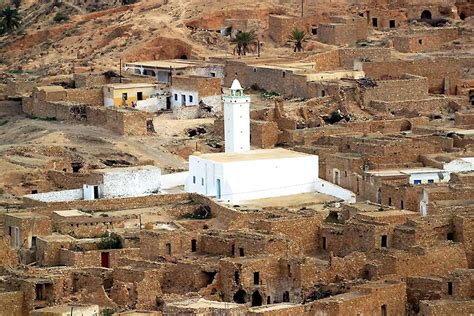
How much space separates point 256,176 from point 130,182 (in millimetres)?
3328

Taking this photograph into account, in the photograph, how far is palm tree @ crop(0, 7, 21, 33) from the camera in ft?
291

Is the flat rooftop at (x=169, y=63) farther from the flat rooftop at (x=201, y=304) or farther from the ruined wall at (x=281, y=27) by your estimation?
the flat rooftop at (x=201, y=304)

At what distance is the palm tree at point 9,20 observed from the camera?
88750 millimetres

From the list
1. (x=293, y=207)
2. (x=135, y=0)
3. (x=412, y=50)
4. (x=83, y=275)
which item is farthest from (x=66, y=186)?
(x=135, y=0)

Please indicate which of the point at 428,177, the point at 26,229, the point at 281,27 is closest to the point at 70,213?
the point at 26,229

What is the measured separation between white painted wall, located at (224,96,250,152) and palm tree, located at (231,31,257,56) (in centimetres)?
1653

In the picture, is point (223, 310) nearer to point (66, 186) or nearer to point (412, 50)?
point (66, 186)

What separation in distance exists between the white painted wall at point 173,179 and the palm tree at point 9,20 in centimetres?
2898

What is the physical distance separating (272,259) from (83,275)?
4.11m

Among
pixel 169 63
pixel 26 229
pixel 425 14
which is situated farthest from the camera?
pixel 425 14

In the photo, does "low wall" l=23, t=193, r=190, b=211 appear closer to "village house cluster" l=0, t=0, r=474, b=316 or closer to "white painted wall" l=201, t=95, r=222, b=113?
"village house cluster" l=0, t=0, r=474, b=316

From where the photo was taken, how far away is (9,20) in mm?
88750

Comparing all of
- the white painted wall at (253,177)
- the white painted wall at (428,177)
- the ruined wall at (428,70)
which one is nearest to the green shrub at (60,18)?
the ruined wall at (428,70)

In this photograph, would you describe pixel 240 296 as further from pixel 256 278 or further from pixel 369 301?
pixel 369 301
